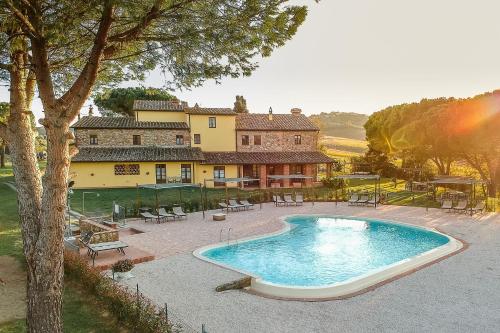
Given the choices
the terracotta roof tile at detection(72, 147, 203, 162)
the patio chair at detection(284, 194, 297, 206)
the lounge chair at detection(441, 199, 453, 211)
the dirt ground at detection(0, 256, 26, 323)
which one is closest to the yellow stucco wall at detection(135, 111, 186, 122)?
the terracotta roof tile at detection(72, 147, 203, 162)

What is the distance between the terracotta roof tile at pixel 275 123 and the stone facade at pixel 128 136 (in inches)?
248

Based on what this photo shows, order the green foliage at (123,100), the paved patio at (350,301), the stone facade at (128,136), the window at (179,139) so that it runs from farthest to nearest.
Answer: the green foliage at (123,100) < the window at (179,139) < the stone facade at (128,136) < the paved patio at (350,301)

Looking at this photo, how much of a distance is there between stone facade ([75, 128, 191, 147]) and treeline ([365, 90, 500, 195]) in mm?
21376

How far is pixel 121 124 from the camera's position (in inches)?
1315

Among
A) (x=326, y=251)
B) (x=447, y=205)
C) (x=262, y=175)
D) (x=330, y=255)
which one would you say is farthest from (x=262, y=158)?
(x=330, y=255)

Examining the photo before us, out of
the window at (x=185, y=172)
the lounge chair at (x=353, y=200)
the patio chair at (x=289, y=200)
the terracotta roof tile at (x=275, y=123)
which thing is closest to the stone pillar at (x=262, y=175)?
the terracotta roof tile at (x=275, y=123)

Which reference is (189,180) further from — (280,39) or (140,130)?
(280,39)

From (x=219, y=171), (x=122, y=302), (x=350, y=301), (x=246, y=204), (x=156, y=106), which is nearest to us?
(x=122, y=302)

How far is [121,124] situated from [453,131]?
2840 cm

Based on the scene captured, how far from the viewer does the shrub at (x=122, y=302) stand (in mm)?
7280

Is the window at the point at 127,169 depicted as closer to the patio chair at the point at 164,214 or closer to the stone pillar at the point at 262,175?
the stone pillar at the point at 262,175

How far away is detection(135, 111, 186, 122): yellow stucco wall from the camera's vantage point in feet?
115

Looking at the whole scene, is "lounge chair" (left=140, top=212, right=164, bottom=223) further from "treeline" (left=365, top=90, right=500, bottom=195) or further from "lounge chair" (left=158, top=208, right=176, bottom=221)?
"treeline" (left=365, top=90, right=500, bottom=195)

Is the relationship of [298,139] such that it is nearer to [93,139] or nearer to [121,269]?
[93,139]
